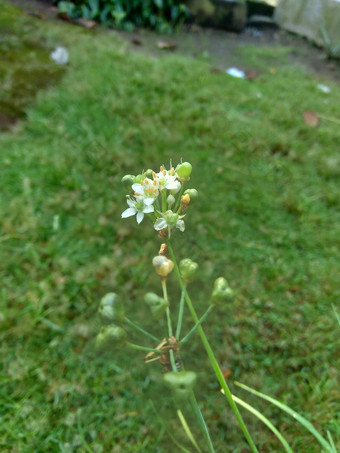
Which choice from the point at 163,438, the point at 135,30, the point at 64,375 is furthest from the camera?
the point at 135,30

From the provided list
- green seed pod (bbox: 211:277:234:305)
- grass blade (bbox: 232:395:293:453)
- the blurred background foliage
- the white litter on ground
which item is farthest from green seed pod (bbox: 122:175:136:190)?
the blurred background foliage

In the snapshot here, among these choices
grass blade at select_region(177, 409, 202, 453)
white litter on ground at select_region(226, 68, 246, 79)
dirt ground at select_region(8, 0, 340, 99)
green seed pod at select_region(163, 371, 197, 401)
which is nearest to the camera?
green seed pod at select_region(163, 371, 197, 401)

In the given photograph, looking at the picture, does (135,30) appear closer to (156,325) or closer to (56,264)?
(56,264)

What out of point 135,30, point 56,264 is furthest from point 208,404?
point 135,30

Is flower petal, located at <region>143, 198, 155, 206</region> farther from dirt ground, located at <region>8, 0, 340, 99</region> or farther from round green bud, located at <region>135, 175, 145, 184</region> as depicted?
dirt ground, located at <region>8, 0, 340, 99</region>

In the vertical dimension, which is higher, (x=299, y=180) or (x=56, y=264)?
(x=299, y=180)

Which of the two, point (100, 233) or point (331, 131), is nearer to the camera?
point (100, 233)

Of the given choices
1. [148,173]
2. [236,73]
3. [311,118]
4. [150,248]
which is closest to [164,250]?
[148,173]
